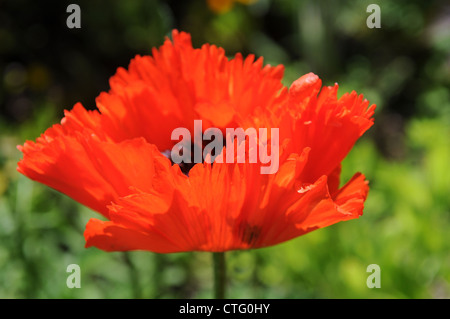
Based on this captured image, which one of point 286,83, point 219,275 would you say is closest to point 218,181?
point 219,275

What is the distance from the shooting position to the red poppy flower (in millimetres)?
474

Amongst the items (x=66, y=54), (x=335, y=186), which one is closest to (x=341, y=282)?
(x=335, y=186)

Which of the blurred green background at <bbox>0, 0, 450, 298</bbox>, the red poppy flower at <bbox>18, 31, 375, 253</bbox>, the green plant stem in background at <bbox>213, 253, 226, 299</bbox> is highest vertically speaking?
the blurred green background at <bbox>0, 0, 450, 298</bbox>

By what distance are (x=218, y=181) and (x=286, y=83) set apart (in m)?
1.84

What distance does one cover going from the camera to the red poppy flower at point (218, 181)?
18.7 inches

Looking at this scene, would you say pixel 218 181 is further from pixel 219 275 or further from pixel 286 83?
pixel 286 83

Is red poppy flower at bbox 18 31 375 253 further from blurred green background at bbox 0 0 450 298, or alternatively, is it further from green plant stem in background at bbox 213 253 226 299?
blurred green background at bbox 0 0 450 298

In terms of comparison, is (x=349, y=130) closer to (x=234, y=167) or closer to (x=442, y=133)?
(x=234, y=167)

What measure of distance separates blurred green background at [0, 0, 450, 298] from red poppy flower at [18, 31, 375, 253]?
0.35m

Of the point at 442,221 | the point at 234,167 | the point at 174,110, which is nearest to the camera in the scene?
the point at 234,167

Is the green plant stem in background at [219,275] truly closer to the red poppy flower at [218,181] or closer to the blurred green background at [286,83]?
the red poppy flower at [218,181]

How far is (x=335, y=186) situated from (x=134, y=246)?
206 mm

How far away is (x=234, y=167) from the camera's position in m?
0.48

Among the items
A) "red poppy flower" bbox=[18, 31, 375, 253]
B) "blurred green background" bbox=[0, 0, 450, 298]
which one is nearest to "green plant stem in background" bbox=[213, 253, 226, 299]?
"red poppy flower" bbox=[18, 31, 375, 253]
